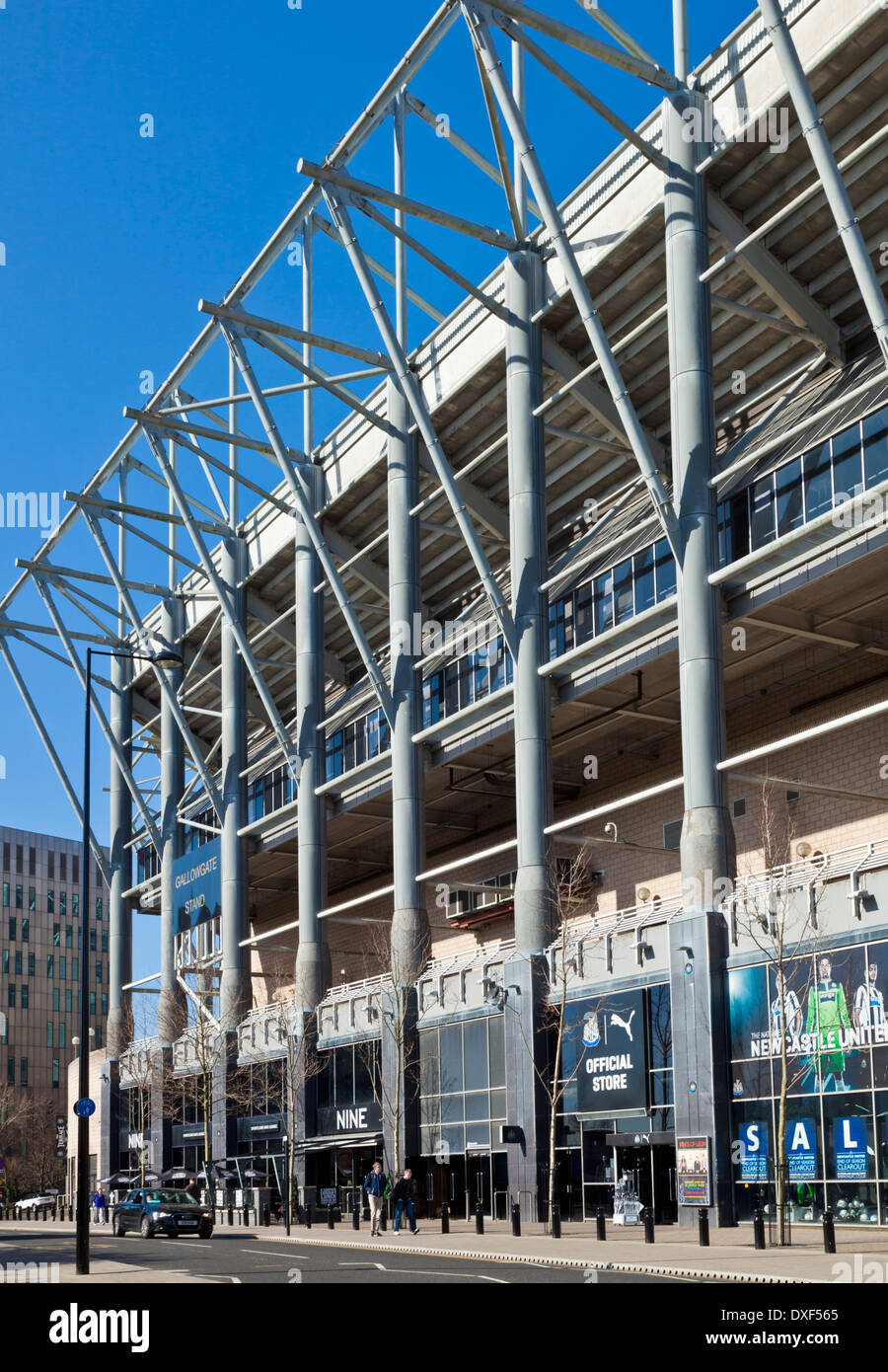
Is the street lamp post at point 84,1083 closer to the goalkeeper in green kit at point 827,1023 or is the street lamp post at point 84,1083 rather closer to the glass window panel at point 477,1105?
the goalkeeper in green kit at point 827,1023

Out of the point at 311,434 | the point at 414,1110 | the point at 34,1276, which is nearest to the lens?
the point at 34,1276

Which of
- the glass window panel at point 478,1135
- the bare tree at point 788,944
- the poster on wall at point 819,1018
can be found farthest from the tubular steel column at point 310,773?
the bare tree at point 788,944

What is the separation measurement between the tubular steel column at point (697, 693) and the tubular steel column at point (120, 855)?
51326 mm

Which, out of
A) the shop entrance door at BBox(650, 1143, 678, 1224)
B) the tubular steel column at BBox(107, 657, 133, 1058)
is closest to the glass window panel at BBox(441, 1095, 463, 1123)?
the shop entrance door at BBox(650, 1143, 678, 1224)

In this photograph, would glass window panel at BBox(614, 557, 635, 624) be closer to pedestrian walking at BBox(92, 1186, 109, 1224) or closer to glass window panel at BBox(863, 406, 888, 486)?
glass window panel at BBox(863, 406, 888, 486)

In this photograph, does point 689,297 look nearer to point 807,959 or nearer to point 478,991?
point 807,959

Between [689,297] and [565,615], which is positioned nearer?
[689,297]

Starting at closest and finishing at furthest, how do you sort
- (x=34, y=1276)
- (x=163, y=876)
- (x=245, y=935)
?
(x=34, y=1276), (x=245, y=935), (x=163, y=876)

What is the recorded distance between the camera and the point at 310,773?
198 ft

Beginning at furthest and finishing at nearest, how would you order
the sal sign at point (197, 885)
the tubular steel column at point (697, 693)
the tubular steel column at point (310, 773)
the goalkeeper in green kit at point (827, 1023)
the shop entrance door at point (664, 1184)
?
the sal sign at point (197, 885), the tubular steel column at point (310, 773), the shop entrance door at point (664, 1184), the tubular steel column at point (697, 693), the goalkeeper in green kit at point (827, 1023)

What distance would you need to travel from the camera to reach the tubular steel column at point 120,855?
3369 inches

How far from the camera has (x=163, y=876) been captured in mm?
77250
